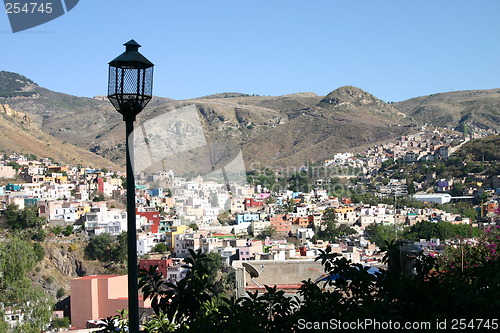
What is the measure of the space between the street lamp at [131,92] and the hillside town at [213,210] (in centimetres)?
1259

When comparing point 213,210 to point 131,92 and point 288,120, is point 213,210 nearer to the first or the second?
point 131,92

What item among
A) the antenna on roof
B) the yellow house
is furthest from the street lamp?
the yellow house

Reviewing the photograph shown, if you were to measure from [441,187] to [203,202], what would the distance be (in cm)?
1807

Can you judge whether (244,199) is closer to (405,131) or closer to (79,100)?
(405,131)

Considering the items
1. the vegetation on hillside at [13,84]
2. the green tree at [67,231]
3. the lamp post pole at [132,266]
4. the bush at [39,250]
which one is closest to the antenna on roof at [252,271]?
the lamp post pole at [132,266]

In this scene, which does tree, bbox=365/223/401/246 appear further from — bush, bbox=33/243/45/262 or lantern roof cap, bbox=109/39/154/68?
lantern roof cap, bbox=109/39/154/68

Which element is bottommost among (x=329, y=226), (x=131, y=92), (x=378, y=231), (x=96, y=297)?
(x=96, y=297)

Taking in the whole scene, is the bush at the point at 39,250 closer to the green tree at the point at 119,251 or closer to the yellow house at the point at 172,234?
the green tree at the point at 119,251

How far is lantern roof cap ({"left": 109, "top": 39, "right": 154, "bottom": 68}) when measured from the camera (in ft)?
6.44

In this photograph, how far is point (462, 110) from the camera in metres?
74.1

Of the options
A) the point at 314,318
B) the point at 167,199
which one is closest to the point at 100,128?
the point at 167,199

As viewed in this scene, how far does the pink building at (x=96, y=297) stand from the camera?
1425cm

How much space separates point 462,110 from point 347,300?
76.8 metres

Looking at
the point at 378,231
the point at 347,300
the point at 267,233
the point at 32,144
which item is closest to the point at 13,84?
the point at 32,144
